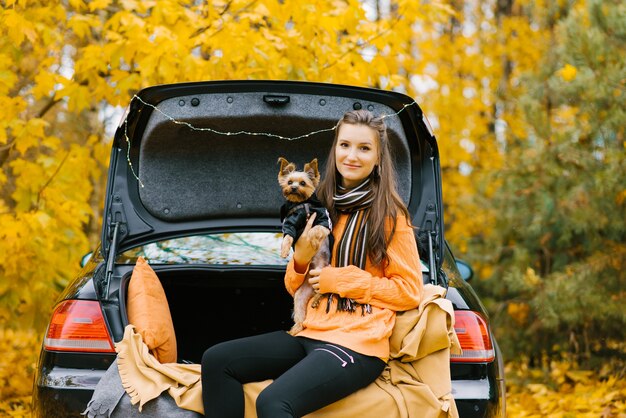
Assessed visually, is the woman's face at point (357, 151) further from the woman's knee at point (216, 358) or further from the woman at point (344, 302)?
the woman's knee at point (216, 358)

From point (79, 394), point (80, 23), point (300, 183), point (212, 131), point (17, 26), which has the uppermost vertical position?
point (80, 23)

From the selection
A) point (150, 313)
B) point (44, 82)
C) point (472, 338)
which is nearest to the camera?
point (472, 338)

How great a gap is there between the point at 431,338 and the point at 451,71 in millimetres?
9328

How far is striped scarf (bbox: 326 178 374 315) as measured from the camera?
2.96m

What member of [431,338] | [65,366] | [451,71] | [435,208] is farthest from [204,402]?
[451,71]

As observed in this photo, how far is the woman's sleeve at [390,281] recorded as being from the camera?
9.45ft

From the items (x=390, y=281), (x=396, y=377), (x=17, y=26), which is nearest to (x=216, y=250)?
(x=390, y=281)

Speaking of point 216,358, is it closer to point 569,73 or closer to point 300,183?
point 300,183

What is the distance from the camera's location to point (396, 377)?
113 inches

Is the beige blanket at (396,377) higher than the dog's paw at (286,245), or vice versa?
the dog's paw at (286,245)

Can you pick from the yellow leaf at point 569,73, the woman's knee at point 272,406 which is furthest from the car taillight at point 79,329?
the yellow leaf at point 569,73

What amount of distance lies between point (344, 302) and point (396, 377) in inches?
13.2

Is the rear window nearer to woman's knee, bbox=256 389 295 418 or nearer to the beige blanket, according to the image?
the beige blanket

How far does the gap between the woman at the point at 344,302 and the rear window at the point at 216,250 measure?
2.42 ft
